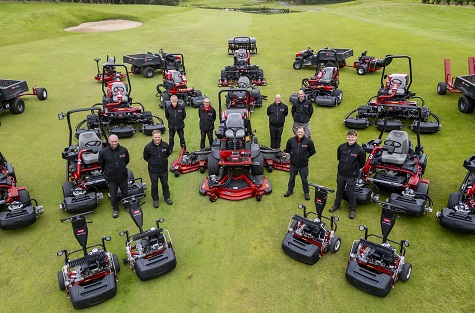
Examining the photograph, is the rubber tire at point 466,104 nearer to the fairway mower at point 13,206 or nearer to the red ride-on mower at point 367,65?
the red ride-on mower at point 367,65

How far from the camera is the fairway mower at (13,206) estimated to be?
8.69 meters

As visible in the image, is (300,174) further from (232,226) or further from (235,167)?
(232,226)

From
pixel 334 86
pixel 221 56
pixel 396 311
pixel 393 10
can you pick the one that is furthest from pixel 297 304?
pixel 393 10

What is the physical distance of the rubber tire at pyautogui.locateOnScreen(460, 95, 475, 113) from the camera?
15469 mm

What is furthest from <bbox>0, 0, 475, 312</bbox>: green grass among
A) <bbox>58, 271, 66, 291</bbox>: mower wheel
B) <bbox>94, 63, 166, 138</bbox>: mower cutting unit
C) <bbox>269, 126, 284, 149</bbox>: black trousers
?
<bbox>269, 126, 284, 149</bbox>: black trousers

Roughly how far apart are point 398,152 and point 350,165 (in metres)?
2.23

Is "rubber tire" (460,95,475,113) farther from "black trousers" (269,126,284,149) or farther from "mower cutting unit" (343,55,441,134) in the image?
"black trousers" (269,126,284,149)

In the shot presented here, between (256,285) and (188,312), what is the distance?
4.64ft

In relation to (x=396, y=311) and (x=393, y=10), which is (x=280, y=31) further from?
(x=396, y=311)

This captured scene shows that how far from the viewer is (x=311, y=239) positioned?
7.77 m

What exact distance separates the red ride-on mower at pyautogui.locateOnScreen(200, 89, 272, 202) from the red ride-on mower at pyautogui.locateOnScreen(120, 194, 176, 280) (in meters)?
2.56

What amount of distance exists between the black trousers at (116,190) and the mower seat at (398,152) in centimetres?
691

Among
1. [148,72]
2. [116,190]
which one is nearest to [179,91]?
[148,72]

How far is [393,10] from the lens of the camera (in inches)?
1916
